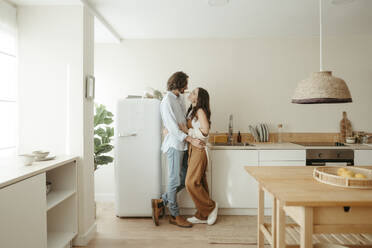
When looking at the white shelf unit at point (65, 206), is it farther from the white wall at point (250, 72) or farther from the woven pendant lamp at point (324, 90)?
the woven pendant lamp at point (324, 90)

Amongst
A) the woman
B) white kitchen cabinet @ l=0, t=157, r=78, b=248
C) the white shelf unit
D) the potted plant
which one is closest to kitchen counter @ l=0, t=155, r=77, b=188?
white kitchen cabinet @ l=0, t=157, r=78, b=248

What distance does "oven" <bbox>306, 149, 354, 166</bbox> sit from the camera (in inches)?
137

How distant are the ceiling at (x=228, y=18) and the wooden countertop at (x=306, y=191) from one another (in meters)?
1.82

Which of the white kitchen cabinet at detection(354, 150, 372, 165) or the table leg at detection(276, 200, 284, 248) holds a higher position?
the white kitchen cabinet at detection(354, 150, 372, 165)

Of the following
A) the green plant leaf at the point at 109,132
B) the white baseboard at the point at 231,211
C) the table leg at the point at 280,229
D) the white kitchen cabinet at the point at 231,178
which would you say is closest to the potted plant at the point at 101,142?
the green plant leaf at the point at 109,132

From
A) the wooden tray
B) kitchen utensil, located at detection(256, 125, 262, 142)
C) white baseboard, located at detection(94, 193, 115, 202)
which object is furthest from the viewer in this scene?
white baseboard, located at detection(94, 193, 115, 202)

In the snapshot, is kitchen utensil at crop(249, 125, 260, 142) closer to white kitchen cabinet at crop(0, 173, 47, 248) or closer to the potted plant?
the potted plant

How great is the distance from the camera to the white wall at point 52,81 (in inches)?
105

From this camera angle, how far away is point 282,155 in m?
3.51

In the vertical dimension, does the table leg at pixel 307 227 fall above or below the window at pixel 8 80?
below

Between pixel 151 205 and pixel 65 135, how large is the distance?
1314 millimetres

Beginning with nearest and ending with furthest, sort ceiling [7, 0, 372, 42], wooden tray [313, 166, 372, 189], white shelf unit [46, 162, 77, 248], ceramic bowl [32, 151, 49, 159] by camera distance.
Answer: wooden tray [313, 166, 372, 189] < ceramic bowl [32, 151, 49, 159] < white shelf unit [46, 162, 77, 248] < ceiling [7, 0, 372, 42]

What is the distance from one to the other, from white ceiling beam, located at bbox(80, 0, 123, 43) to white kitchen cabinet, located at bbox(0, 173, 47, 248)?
169cm

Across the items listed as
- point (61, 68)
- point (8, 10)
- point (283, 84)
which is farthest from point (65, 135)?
point (283, 84)
